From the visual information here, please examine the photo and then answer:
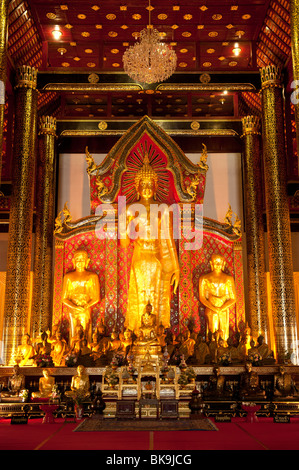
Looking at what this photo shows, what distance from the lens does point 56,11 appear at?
1012 centimetres

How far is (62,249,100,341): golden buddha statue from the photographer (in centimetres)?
1012

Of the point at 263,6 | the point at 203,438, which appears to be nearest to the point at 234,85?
the point at 263,6

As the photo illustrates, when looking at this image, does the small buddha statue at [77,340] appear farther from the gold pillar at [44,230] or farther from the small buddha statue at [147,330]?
the small buddha statue at [147,330]

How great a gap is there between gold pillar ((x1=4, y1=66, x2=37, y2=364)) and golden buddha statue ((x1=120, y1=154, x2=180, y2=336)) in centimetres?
212

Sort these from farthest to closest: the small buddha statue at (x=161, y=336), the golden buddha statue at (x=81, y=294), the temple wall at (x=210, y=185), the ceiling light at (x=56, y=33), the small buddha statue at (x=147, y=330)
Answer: the temple wall at (x=210, y=185), the ceiling light at (x=56, y=33), the golden buddha statue at (x=81, y=294), the small buddha statue at (x=161, y=336), the small buddha statue at (x=147, y=330)

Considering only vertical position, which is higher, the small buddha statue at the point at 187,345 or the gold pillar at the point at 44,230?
the gold pillar at the point at 44,230

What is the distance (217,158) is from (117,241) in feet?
11.1

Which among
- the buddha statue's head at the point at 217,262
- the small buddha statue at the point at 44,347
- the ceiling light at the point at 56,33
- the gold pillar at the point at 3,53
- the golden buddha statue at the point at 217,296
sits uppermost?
the ceiling light at the point at 56,33

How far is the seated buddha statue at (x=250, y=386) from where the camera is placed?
736 centimetres

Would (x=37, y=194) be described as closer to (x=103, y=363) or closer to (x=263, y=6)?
(x=103, y=363)

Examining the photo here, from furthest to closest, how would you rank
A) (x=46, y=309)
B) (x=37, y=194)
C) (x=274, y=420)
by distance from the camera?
(x=37, y=194) → (x=46, y=309) → (x=274, y=420)

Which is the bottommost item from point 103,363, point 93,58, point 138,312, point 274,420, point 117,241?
point 274,420

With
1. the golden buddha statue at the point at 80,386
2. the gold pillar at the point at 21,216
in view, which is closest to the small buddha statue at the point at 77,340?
the gold pillar at the point at 21,216

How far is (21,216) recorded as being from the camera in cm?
929
